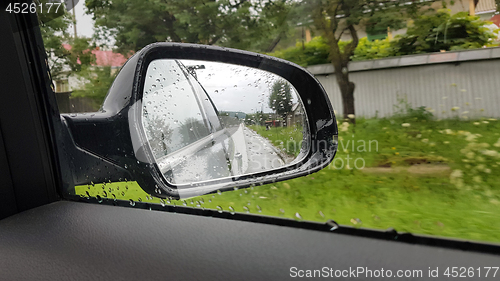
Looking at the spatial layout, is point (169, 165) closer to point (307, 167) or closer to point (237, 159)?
point (237, 159)

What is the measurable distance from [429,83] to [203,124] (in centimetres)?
156

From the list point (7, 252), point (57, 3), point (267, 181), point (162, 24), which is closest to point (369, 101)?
point (267, 181)

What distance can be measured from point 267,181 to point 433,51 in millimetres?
1356

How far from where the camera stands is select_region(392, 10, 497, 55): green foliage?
192cm

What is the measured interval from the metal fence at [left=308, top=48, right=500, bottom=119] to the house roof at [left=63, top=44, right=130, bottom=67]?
1478mm

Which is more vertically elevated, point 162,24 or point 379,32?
point 162,24

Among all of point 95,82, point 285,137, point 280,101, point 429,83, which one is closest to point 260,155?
point 285,137

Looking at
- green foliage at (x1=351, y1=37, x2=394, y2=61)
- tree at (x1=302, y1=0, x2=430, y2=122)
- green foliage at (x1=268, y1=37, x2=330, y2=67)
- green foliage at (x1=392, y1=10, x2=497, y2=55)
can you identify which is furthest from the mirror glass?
green foliage at (x1=392, y1=10, x2=497, y2=55)

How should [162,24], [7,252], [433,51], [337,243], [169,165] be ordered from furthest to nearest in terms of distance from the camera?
[162,24], [169,165], [433,51], [7,252], [337,243]

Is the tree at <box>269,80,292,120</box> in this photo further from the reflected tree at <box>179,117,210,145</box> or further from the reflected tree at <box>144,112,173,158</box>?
the reflected tree at <box>144,112,173,158</box>

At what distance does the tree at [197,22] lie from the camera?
2.38m

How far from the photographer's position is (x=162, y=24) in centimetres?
252

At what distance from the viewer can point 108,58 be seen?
8.90 ft

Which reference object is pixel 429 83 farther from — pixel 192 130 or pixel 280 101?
pixel 192 130
